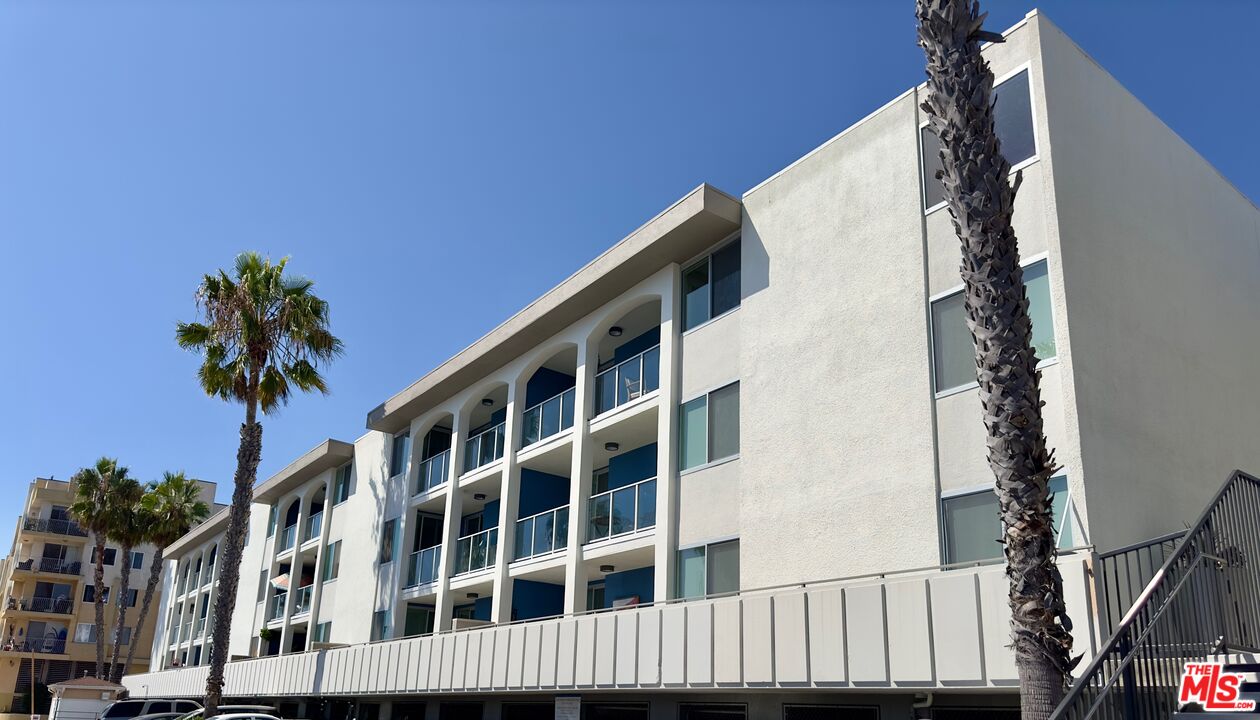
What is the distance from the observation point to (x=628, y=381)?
71.2ft

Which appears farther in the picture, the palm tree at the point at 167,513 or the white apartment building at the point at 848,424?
the palm tree at the point at 167,513

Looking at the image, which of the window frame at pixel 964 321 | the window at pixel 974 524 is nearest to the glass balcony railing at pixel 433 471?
the window frame at pixel 964 321

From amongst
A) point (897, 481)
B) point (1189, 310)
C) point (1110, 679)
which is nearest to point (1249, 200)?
point (1189, 310)

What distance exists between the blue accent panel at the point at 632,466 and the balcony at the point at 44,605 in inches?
2310

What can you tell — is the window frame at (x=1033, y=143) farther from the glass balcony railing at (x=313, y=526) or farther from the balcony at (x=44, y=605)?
the balcony at (x=44, y=605)

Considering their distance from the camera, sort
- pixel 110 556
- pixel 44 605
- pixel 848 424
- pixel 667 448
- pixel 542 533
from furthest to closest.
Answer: pixel 110 556
pixel 44 605
pixel 542 533
pixel 667 448
pixel 848 424

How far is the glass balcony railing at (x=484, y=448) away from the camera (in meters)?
26.3

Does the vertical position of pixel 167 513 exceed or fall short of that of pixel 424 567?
it exceeds it

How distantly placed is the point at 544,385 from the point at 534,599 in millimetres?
5588

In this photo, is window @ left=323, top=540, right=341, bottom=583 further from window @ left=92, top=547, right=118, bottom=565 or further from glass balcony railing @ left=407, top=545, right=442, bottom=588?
window @ left=92, top=547, right=118, bottom=565

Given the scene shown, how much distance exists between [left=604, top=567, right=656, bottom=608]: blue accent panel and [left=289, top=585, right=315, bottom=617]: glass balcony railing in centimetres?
1623

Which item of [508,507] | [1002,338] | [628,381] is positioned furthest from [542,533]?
[1002,338]

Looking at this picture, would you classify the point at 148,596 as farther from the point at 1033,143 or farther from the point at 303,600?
the point at 1033,143

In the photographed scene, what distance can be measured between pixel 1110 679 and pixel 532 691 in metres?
13.6
